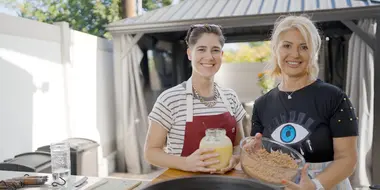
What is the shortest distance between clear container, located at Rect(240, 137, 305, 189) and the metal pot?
65 mm

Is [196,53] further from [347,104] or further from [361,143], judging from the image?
[361,143]

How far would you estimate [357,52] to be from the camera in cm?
397

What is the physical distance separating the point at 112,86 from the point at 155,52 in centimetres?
113

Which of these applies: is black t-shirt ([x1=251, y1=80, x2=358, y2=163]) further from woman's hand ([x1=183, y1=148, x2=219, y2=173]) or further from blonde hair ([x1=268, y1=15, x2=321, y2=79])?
woman's hand ([x1=183, y1=148, x2=219, y2=173])

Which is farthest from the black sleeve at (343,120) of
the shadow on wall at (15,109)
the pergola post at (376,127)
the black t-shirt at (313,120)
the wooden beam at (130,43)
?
the wooden beam at (130,43)

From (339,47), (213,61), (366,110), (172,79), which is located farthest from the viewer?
(172,79)

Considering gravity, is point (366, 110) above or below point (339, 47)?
below

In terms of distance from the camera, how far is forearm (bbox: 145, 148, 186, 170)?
1182 mm

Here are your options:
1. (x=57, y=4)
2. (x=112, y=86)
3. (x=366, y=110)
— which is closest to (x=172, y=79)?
(x=112, y=86)

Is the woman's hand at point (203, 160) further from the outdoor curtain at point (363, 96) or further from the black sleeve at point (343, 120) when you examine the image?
the outdoor curtain at point (363, 96)

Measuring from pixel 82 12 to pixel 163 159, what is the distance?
11630mm

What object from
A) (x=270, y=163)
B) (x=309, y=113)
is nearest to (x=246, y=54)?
(x=309, y=113)

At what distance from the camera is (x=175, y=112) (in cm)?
137

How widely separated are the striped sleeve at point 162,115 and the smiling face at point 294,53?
1.65ft
